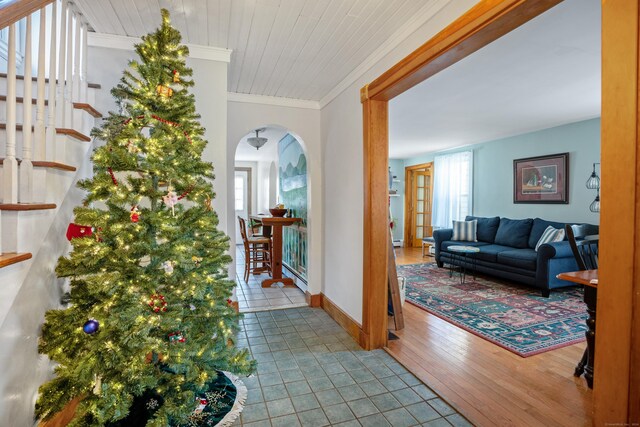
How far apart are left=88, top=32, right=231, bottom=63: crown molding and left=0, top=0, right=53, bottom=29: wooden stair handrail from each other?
1467 mm

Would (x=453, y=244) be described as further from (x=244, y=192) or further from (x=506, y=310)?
(x=244, y=192)

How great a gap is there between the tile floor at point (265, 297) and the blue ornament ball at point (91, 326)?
215cm

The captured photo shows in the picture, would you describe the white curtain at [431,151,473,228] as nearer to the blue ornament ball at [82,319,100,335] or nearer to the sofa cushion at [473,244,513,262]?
the sofa cushion at [473,244,513,262]

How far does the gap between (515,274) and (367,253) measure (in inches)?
123

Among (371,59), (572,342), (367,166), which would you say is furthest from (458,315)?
(371,59)

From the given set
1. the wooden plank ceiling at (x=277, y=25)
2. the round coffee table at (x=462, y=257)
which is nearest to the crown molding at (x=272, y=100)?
the wooden plank ceiling at (x=277, y=25)

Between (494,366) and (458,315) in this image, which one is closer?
(494,366)

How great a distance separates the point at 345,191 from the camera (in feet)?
10.4

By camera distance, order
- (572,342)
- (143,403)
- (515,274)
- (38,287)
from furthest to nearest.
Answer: (515,274) < (572,342) < (143,403) < (38,287)

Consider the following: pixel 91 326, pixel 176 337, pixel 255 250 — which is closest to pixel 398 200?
pixel 255 250

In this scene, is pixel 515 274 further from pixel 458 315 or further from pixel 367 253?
pixel 367 253

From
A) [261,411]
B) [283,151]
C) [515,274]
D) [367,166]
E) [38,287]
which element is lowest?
[261,411]

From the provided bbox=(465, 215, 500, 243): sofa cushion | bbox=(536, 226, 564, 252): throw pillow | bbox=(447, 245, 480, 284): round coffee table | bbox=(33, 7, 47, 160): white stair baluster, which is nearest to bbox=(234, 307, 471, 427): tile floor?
bbox=(33, 7, 47, 160): white stair baluster

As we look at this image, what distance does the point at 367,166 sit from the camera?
2.65m
